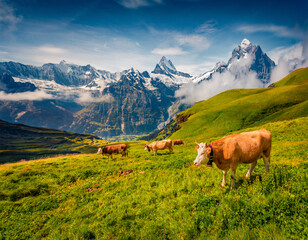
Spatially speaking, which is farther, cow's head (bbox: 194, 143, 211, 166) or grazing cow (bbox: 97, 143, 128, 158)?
grazing cow (bbox: 97, 143, 128, 158)

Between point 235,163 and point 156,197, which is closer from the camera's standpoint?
point 235,163

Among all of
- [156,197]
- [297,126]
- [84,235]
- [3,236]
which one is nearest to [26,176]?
[3,236]

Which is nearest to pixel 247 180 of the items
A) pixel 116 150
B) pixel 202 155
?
pixel 202 155

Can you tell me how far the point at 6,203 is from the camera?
1141cm

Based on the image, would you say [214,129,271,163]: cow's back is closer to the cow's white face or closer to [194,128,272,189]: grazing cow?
[194,128,272,189]: grazing cow

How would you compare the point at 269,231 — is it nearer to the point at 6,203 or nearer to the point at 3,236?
the point at 3,236

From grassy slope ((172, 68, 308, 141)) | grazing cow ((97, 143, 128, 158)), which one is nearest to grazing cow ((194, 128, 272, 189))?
grazing cow ((97, 143, 128, 158))

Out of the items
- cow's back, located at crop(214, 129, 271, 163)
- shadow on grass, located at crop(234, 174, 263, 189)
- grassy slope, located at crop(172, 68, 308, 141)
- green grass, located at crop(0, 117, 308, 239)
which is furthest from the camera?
grassy slope, located at crop(172, 68, 308, 141)

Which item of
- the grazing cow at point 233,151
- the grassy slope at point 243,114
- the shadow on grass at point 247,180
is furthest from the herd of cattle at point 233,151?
the grassy slope at point 243,114

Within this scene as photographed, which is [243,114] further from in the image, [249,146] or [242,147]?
[242,147]

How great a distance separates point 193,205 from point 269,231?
339 centimetres

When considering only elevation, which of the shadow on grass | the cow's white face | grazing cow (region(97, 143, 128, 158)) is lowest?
grazing cow (region(97, 143, 128, 158))

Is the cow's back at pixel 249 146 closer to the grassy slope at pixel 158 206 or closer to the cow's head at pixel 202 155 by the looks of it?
the grassy slope at pixel 158 206

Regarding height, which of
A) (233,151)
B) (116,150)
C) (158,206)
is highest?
(233,151)
